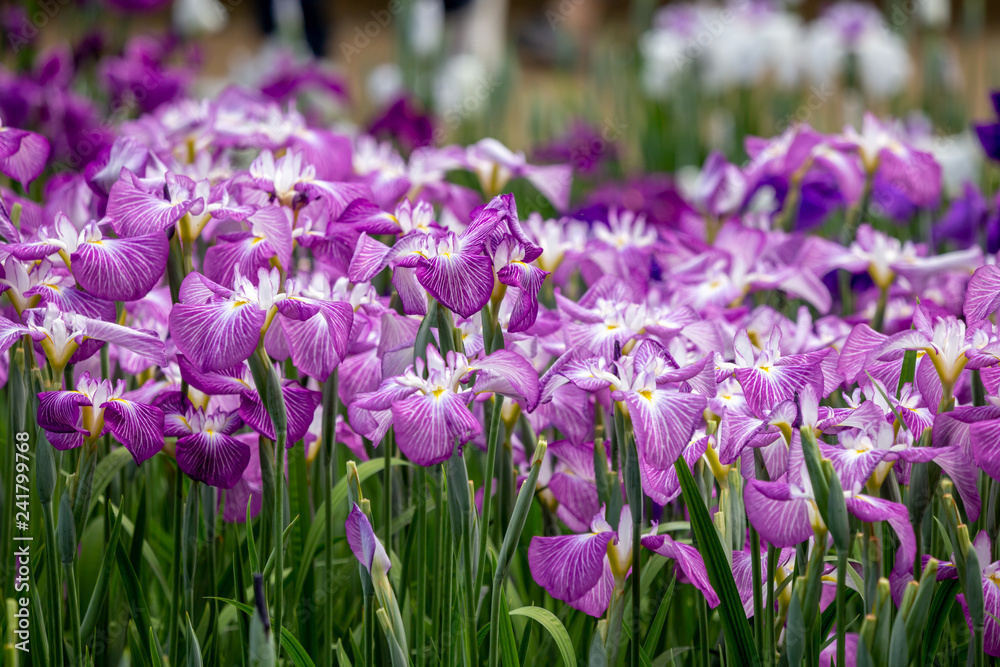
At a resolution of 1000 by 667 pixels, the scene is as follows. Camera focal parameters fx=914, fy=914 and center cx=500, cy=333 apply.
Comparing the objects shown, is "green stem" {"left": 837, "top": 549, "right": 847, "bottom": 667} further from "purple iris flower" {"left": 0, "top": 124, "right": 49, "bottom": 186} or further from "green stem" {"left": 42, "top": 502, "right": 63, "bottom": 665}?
"purple iris flower" {"left": 0, "top": 124, "right": 49, "bottom": 186}

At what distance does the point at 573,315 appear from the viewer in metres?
1.09

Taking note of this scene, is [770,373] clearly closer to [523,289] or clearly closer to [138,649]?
[523,289]

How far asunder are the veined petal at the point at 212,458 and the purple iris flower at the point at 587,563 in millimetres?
311

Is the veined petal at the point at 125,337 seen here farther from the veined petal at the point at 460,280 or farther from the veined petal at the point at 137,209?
the veined petal at the point at 460,280

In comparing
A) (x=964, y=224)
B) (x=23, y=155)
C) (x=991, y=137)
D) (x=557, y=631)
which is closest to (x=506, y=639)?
(x=557, y=631)

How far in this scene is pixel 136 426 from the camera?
0.90 meters

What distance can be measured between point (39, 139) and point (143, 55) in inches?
57.1

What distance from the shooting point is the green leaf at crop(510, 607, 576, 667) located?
899 mm

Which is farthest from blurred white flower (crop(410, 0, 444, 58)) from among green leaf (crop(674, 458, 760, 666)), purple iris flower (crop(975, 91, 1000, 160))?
green leaf (crop(674, 458, 760, 666))

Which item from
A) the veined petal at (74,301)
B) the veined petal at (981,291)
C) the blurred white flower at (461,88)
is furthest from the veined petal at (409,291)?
the blurred white flower at (461,88)

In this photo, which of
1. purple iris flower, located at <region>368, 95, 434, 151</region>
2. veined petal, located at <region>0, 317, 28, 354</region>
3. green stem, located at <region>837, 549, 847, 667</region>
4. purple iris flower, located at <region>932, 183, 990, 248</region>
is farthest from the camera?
purple iris flower, located at <region>368, 95, 434, 151</region>

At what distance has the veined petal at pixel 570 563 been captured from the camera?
Result: 2.86 ft

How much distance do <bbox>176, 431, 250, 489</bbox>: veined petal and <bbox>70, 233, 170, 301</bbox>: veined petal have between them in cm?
16

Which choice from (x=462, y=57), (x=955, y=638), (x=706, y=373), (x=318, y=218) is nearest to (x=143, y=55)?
(x=318, y=218)
